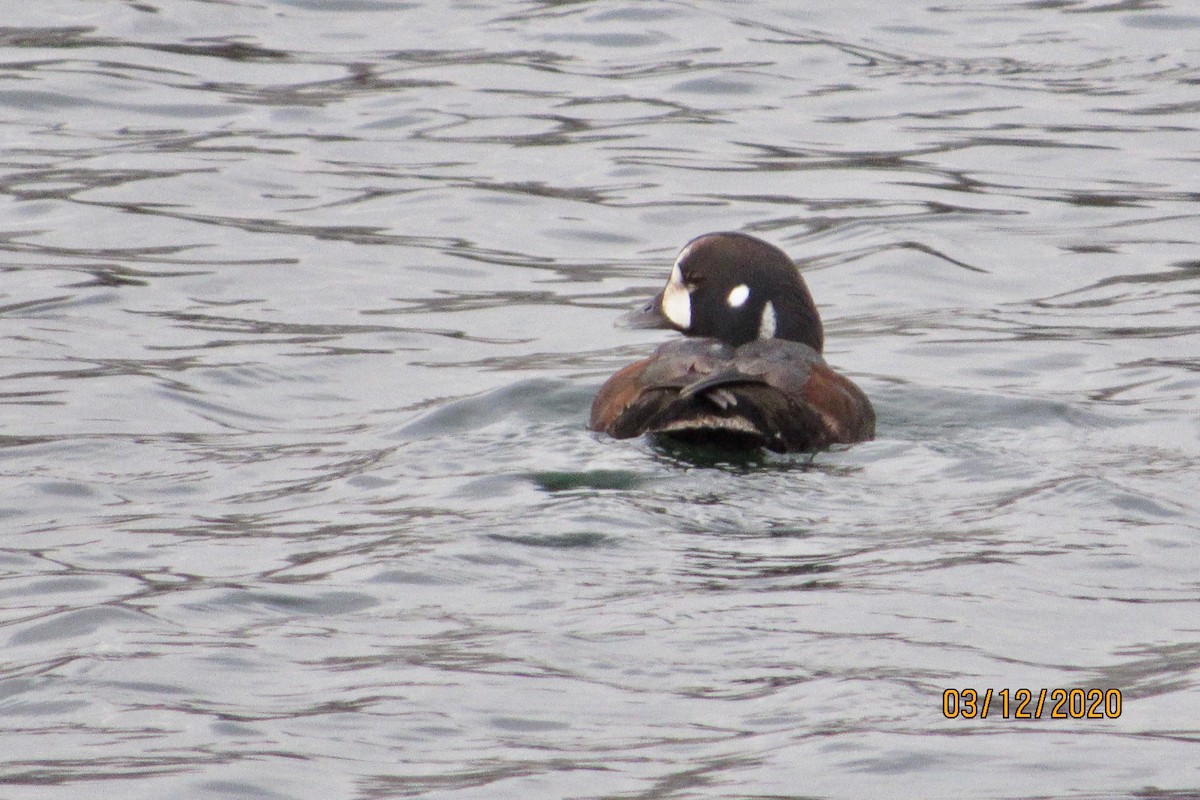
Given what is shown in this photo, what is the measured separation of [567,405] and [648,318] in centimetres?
49

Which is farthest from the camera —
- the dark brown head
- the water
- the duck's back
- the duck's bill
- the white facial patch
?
the duck's bill

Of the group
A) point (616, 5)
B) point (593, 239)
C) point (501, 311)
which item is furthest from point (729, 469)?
point (616, 5)

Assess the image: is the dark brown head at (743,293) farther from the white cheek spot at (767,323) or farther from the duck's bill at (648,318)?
the duck's bill at (648,318)

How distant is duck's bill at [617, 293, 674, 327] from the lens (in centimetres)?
869

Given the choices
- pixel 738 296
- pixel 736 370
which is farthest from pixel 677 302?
pixel 736 370

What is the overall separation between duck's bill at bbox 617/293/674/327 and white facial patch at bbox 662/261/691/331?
0.12 ft

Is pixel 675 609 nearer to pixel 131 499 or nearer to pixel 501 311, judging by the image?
pixel 131 499

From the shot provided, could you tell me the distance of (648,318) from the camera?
874 cm

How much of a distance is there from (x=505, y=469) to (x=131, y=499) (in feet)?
4.28

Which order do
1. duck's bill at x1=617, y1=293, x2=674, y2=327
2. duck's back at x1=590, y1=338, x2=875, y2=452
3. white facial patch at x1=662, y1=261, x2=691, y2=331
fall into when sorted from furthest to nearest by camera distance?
duck's bill at x1=617, y1=293, x2=674, y2=327 → white facial patch at x1=662, y1=261, x2=691, y2=331 → duck's back at x1=590, y1=338, x2=875, y2=452
